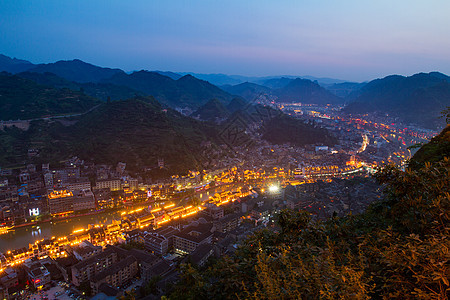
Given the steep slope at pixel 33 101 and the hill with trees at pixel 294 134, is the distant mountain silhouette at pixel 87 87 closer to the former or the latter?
the steep slope at pixel 33 101

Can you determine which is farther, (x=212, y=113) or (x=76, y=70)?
(x=76, y=70)

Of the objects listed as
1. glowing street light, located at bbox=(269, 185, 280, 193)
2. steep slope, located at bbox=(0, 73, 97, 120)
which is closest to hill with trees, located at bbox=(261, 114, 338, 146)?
glowing street light, located at bbox=(269, 185, 280, 193)

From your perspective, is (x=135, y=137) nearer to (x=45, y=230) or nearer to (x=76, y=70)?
(x=45, y=230)

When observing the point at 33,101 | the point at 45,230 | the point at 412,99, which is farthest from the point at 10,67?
the point at 412,99

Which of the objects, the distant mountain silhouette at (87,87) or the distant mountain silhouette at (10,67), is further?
the distant mountain silhouette at (10,67)

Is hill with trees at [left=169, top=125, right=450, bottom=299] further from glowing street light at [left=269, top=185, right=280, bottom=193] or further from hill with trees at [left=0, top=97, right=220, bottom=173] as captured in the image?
hill with trees at [left=0, top=97, right=220, bottom=173]

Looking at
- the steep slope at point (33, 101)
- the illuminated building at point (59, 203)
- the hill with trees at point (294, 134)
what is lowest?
the illuminated building at point (59, 203)

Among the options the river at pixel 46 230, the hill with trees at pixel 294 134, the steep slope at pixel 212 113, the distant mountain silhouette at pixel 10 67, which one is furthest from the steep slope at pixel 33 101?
the distant mountain silhouette at pixel 10 67
